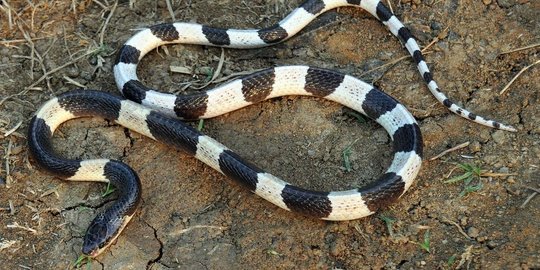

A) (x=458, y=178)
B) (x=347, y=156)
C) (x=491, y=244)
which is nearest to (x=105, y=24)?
(x=347, y=156)

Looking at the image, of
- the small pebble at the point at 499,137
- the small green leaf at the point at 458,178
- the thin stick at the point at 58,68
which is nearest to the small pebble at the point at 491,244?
the small green leaf at the point at 458,178

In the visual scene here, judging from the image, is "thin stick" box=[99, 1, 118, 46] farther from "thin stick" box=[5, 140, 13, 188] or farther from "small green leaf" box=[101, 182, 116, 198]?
"small green leaf" box=[101, 182, 116, 198]

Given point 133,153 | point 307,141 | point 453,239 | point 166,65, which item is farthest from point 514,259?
point 166,65

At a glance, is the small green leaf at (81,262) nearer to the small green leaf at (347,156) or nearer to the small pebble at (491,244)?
the small green leaf at (347,156)

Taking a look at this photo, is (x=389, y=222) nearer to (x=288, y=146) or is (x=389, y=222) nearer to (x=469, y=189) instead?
(x=469, y=189)

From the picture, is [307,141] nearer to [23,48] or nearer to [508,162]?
[508,162]

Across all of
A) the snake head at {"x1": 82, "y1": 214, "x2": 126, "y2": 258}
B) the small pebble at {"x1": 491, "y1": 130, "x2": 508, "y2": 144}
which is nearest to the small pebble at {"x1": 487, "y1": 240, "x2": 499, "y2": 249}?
the small pebble at {"x1": 491, "y1": 130, "x2": 508, "y2": 144}
